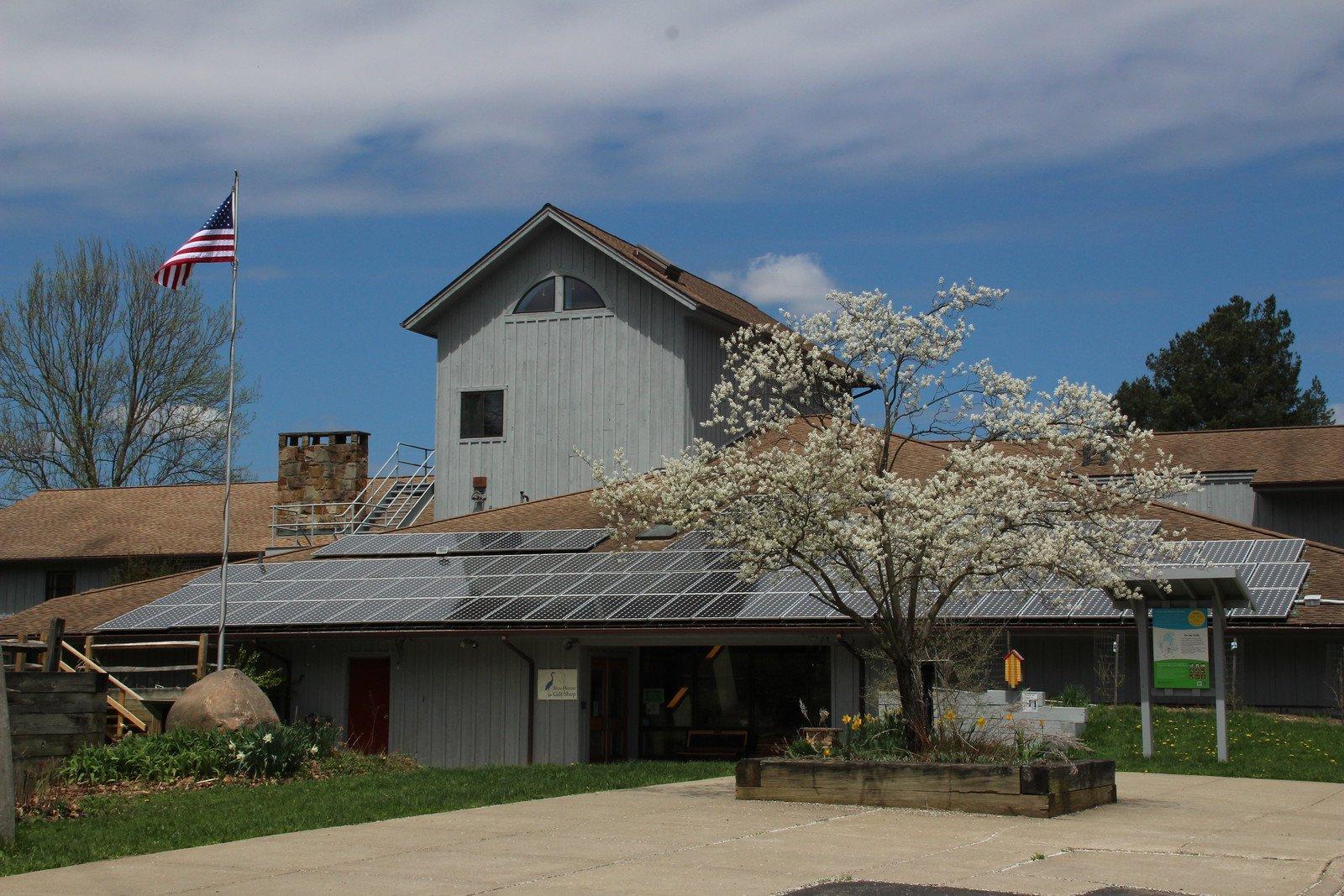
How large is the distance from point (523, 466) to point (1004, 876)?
23.9m

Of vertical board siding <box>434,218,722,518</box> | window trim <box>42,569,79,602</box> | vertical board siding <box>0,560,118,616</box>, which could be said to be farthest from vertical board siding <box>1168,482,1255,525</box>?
window trim <box>42,569,79,602</box>

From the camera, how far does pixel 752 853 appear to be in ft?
35.7

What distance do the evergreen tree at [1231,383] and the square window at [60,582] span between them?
130 feet

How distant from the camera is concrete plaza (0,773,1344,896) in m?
9.63

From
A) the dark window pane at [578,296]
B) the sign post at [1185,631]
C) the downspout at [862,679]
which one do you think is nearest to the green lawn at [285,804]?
the downspout at [862,679]

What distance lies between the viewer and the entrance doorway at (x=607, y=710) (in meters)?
25.0

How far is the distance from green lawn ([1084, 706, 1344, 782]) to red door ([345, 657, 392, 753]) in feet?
39.6

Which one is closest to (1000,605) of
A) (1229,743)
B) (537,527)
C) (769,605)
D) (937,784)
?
(769,605)

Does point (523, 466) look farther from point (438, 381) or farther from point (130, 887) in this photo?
point (130, 887)

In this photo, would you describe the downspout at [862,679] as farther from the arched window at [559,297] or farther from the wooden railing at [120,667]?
the arched window at [559,297]

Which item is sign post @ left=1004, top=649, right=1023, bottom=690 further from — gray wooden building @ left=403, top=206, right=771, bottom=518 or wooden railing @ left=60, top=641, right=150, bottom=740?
wooden railing @ left=60, top=641, right=150, bottom=740

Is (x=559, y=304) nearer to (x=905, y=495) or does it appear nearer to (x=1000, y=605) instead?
(x=1000, y=605)

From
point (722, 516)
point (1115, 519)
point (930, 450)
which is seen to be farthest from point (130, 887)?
point (930, 450)

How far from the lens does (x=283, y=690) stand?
26.4m
